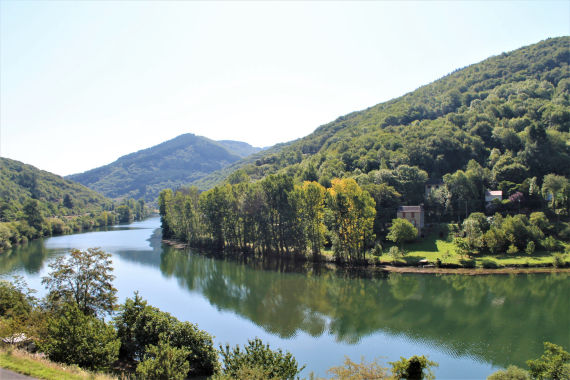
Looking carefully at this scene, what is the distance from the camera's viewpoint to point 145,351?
2208 centimetres

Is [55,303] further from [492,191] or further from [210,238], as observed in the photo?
[492,191]

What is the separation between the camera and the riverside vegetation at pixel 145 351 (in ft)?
57.2

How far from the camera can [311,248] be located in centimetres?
6128

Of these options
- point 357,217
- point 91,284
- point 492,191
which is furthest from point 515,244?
point 91,284

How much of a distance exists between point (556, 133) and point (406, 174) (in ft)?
113

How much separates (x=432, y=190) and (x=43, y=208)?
145 m

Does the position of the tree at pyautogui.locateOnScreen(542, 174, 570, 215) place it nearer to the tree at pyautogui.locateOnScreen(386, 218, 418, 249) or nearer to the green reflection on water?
the green reflection on water

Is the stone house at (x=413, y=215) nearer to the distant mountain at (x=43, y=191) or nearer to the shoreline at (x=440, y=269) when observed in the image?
the shoreline at (x=440, y=269)

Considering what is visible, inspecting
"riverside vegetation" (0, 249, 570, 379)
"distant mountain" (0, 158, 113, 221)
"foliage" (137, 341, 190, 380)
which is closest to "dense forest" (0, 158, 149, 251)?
"distant mountain" (0, 158, 113, 221)

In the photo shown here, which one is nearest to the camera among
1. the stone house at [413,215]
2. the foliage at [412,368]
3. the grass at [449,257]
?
the foliage at [412,368]

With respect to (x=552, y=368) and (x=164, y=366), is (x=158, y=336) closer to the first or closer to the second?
(x=164, y=366)

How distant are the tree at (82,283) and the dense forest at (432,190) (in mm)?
35800

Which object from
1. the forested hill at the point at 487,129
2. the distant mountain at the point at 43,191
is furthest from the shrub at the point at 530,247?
the distant mountain at the point at 43,191

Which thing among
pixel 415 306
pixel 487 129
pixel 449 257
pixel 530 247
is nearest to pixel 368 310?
pixel 415 306
